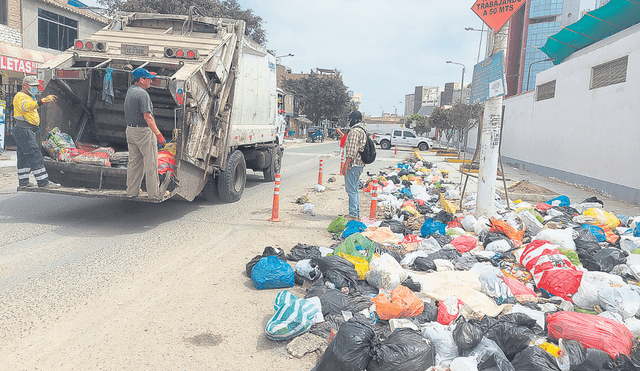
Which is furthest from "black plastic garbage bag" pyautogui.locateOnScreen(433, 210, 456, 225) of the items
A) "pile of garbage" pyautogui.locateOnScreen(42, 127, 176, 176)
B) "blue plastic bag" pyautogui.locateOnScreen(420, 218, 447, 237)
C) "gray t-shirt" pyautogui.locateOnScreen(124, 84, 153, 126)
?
"gray t-shirt" pyautogui.locateOnScreen(124, 84, 153, 126)

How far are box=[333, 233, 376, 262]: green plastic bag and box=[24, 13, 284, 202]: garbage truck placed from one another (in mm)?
2589

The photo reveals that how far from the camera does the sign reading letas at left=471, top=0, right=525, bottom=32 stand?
6.69 metres

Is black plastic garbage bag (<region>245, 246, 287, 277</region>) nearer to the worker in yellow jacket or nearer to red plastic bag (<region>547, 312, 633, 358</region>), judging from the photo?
red plastic bag (<region>547, 312, 633, 358</region>)

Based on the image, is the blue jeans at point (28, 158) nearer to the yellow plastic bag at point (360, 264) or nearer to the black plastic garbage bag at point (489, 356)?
the yellow plastic bag at point (360, 264)

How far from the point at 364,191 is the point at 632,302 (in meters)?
7.64

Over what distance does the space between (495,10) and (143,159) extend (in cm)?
563

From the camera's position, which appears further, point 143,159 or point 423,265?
point 143,159

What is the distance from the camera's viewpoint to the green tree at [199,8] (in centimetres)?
2497

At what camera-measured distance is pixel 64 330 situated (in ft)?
Answer: 10.8

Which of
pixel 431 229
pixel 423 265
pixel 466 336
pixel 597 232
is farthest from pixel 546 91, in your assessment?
pixel 466 336

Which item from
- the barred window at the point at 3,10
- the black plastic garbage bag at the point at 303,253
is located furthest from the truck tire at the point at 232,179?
the barred window at the point at 3,10

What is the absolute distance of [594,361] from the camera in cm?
280

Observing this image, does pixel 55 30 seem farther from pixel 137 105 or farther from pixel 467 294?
pixel 467 294

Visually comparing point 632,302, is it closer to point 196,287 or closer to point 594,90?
point 196,287
